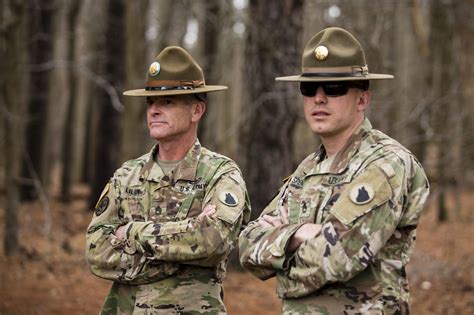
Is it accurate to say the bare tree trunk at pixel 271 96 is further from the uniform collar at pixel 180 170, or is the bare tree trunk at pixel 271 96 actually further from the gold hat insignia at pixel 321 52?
the gold hat insignia at pixel 321 52

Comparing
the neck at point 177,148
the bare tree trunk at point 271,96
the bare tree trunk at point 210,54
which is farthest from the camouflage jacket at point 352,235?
the bare tree trunk at point 210,54

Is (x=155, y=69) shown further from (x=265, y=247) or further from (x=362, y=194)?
(x=362, y=194)

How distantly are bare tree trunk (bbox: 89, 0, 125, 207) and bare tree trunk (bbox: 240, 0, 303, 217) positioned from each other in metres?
5.71

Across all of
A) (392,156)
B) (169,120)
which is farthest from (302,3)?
(392,156)

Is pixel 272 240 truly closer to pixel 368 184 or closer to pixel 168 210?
pixel 368 184

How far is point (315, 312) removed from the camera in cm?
374

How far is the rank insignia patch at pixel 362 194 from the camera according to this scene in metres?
3.62

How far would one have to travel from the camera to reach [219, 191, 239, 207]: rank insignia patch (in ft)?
14.6

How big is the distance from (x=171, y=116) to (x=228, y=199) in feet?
2.18

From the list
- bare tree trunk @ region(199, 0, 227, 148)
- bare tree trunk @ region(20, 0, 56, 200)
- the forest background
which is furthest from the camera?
bare tree trunk @ region(20, 0, 56, 200)

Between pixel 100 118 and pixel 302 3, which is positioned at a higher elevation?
pixel 302 3

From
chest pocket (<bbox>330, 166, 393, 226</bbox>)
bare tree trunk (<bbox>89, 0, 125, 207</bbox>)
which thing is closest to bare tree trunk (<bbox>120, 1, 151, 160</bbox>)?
bare tree trunk (<bbox>89, 0, 125, 207</bbox>)

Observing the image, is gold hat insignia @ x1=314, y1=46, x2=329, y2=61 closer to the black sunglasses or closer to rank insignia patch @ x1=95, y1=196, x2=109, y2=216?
the black sunglasses

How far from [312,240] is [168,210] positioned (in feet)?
3.96
